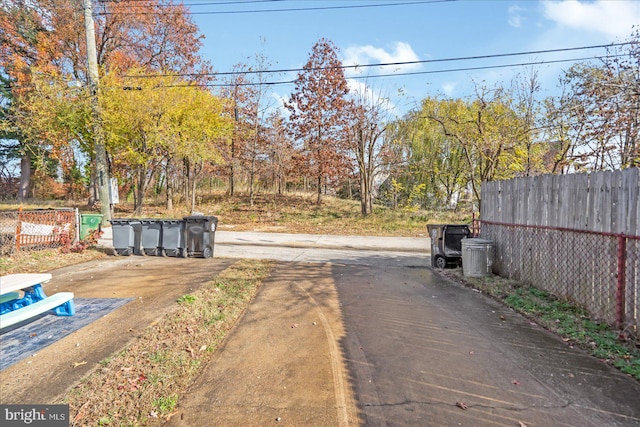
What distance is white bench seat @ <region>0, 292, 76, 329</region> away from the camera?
141 inches

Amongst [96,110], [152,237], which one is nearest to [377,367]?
[152,237]

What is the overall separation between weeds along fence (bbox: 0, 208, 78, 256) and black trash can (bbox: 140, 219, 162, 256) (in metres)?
2.03

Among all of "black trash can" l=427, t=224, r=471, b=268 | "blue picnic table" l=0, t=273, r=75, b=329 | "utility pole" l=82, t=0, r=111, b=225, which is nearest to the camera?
"blue picnic table" l=0, t=273, r=75, b=329

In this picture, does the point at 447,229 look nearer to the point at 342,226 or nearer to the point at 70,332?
the point at 70,332

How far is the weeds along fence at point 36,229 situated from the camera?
873 centimetres

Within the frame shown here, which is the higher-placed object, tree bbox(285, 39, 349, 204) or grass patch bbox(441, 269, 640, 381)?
tree bbox(285, 39, 349, 204)

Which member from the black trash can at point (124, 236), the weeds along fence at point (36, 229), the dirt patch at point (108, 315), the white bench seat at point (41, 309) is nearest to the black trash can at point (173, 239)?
the dirt patch at point (108, 315)

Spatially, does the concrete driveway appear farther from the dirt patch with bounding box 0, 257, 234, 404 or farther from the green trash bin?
the green trash bin

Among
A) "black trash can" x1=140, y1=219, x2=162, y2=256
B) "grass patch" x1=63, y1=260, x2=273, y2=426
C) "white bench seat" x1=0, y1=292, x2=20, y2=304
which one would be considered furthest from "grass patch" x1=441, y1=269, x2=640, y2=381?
"black trash can" x1=140, y1=219, x2=162, y2=256

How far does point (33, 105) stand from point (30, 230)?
11.2 meters

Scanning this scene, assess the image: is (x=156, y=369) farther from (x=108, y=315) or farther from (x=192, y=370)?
(x=108, y=315)

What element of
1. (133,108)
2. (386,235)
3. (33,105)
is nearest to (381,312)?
(386,235)

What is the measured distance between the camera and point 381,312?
5324mm

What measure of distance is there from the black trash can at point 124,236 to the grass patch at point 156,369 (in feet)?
17.7
